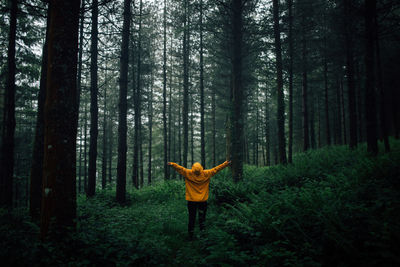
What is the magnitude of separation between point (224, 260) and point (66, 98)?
182 inches

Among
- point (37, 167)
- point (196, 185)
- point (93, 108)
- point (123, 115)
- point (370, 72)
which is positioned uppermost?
point (370, 72)

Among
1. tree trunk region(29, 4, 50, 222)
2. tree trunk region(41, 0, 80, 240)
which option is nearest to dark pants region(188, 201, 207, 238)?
tree trunk region(41, 0, 80, 240)

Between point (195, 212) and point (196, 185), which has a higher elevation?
point (196, 185)

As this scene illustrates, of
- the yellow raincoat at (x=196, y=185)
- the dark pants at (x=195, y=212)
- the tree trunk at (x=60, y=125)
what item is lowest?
the dark pants at (x=195, y=212)

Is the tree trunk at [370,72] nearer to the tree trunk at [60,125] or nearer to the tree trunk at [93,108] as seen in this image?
the tree trunk at [60,125]

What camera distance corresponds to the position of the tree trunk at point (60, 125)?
12.7ft

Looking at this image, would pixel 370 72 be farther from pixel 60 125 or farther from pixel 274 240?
pixel 60 125

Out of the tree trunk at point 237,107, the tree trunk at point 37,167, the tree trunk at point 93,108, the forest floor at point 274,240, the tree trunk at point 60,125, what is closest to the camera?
the forest floor at point 274,240

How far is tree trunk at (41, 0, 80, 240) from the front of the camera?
388 centimetres

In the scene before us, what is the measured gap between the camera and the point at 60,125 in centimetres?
396

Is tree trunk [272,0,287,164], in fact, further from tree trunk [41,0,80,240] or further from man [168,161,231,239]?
tree trunk [41,0,80,240]

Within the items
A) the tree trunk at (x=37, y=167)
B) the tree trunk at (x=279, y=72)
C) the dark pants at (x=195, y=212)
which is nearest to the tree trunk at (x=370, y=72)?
the tree trunk at (x=279, y=72)

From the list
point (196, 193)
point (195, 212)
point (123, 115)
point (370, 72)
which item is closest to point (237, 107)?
point (196, 193)

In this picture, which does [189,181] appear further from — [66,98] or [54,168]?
[66,98]
